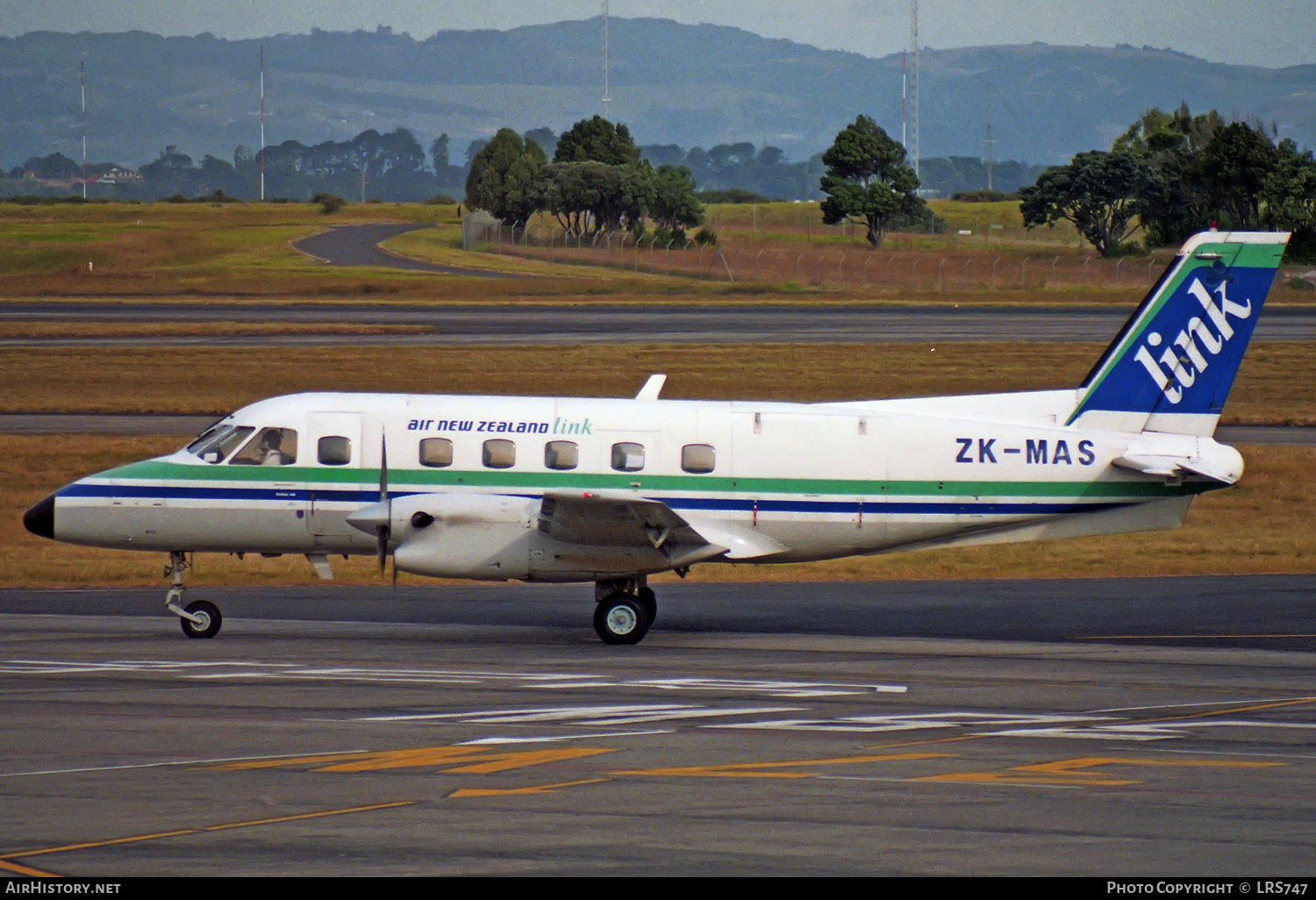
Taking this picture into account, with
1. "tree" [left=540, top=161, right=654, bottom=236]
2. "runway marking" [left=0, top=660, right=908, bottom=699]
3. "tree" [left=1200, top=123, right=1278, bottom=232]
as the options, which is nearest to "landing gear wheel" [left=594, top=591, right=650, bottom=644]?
"runway marking" [left=0, top=660, right=908, bottom=699]

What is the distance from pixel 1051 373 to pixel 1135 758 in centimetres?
3872

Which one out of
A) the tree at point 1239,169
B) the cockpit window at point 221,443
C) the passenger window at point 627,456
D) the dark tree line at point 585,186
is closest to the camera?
the passenger window at point 627,456

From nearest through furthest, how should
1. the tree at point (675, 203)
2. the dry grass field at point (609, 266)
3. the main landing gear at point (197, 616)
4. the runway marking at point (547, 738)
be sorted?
the runway marking at point (547, 738), the main landing gear at point (197, 616), the dry grass field at point (609, 266), the tree at point (675, 203)

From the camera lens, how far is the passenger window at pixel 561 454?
64.4 ft

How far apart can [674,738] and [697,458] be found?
6627mm

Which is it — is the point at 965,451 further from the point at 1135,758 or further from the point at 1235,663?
the point at 1135,758

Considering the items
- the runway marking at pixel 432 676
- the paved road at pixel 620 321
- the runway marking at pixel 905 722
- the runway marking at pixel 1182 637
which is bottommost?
the runway marking at pixel 1182 637

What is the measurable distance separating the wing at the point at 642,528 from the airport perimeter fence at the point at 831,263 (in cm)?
6699

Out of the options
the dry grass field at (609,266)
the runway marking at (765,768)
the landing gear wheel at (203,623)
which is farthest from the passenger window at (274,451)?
the dry grass field at (609,266)

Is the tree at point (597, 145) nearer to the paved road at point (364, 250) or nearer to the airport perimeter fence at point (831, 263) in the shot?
the airport perimeter fence at point (831, 263)

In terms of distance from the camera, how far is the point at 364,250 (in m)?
119

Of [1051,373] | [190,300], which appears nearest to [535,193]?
[190,300]

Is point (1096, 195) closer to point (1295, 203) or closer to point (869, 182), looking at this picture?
point (1295, 203)

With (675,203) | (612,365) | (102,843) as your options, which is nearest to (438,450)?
(102,843)
